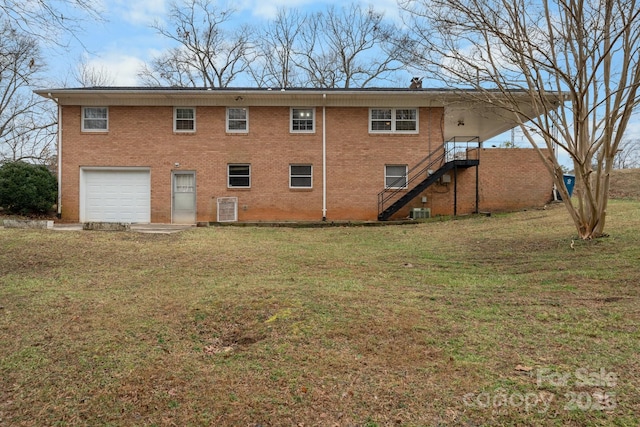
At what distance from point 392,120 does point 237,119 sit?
620cm

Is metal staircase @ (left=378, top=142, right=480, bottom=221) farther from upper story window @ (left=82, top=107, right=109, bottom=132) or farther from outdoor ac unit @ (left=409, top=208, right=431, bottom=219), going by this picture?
upper story window @ (left=82, top=107, right=109, bottom=132)

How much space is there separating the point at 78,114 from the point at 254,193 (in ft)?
25.1

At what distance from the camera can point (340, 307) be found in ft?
14.9

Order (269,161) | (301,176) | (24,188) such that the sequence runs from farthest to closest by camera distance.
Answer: (301,176) → (269,161) → (24,188)

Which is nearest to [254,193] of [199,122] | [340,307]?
[199,122]

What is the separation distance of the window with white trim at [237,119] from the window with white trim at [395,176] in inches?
232

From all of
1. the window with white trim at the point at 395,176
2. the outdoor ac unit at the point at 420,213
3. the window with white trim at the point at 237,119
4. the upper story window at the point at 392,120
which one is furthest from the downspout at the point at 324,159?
the outdoor ac unit at the point at 420,213

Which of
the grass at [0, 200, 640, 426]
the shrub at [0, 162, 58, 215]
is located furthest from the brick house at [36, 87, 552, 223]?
the grass at [0, 200, 640, 426]

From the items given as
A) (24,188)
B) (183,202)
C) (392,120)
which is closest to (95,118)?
(24,188)

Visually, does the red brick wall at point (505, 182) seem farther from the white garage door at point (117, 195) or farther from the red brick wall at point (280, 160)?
the white garage door at point (117, 195)

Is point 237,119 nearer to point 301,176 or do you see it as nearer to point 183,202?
point 301,176

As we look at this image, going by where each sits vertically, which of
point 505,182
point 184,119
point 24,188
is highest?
point 184,119

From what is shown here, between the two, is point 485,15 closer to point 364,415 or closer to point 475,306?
point 475,306

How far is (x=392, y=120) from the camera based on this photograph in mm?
16219
